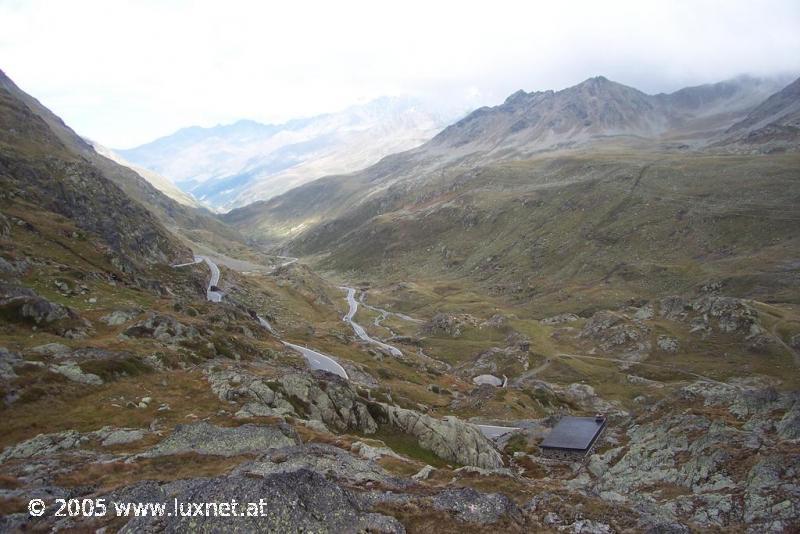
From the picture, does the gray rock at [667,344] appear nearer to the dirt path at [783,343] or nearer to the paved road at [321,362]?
the dirt path at [783,343]

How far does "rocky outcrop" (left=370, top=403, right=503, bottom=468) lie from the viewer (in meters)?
60.0

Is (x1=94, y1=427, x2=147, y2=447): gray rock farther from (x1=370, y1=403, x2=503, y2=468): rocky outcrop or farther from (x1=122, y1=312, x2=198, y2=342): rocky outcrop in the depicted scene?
(x1=370, y1=403, x2=503, y2=468): rocky outcrop

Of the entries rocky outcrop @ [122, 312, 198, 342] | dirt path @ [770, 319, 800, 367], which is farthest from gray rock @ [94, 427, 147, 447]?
dirt path @ [770, 319, 800, 367]

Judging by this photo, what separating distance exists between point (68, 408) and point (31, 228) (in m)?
73.9

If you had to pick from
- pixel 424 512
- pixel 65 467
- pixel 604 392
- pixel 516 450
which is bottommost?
pixel 604 392

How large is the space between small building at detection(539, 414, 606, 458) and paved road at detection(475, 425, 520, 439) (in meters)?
10.7

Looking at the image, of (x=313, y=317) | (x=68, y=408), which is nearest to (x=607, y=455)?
(x=68, y=408)

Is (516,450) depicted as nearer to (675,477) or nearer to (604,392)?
(675,477)

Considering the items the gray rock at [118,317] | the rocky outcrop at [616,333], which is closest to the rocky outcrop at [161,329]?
the gray rock at [118,317]

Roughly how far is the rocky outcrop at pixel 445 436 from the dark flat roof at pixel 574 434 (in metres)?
9.83

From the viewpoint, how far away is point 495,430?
90312 mm

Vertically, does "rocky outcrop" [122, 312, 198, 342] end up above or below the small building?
above

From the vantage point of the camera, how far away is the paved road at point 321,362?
98.5 metres

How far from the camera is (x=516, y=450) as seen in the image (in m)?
75.8
